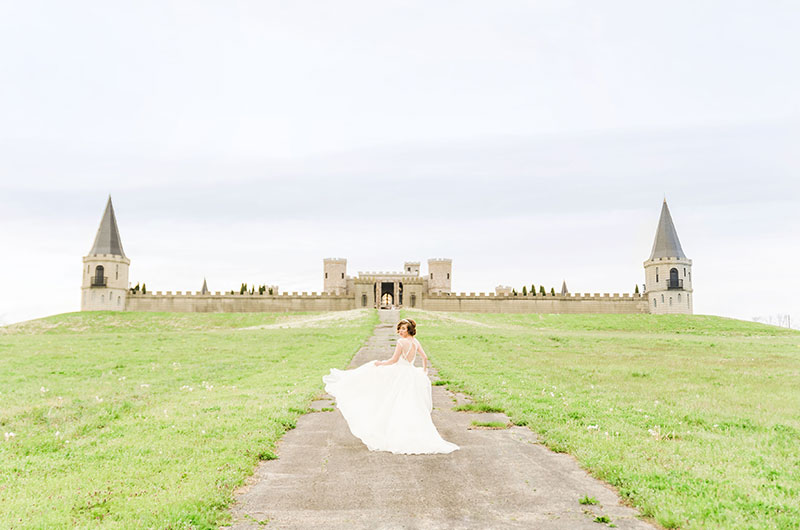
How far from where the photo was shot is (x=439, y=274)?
306 ft

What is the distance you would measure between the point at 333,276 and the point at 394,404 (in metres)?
84.4

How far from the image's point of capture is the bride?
9125 millimetres

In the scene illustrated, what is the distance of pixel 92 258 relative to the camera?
76.1 m

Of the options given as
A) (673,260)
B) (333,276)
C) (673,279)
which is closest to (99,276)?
(333,276)

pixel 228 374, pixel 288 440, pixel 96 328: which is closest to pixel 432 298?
pixel 96 328

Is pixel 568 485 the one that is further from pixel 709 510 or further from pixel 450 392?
pixel 450 392

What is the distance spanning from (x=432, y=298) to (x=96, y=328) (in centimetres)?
4303

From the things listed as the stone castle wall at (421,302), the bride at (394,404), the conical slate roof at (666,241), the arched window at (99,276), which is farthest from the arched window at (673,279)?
the arched window at (99,276)

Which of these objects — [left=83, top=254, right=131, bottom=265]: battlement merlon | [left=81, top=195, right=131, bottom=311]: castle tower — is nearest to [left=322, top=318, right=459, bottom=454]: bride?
[left=83, top=254, right=131, bottom=265]: battlement merlon

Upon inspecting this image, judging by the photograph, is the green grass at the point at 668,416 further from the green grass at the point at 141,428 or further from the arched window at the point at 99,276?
the arched window at the point at 99,276

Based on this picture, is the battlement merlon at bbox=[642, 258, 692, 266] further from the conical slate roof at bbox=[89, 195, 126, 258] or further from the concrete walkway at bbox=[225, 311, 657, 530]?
the concrete walkway at bbox=[225, 311, 657, 530]

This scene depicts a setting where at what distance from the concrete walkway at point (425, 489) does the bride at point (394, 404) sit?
283 mm

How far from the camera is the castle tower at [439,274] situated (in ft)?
305

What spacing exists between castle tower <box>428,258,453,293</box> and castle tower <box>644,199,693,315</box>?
2981cm
